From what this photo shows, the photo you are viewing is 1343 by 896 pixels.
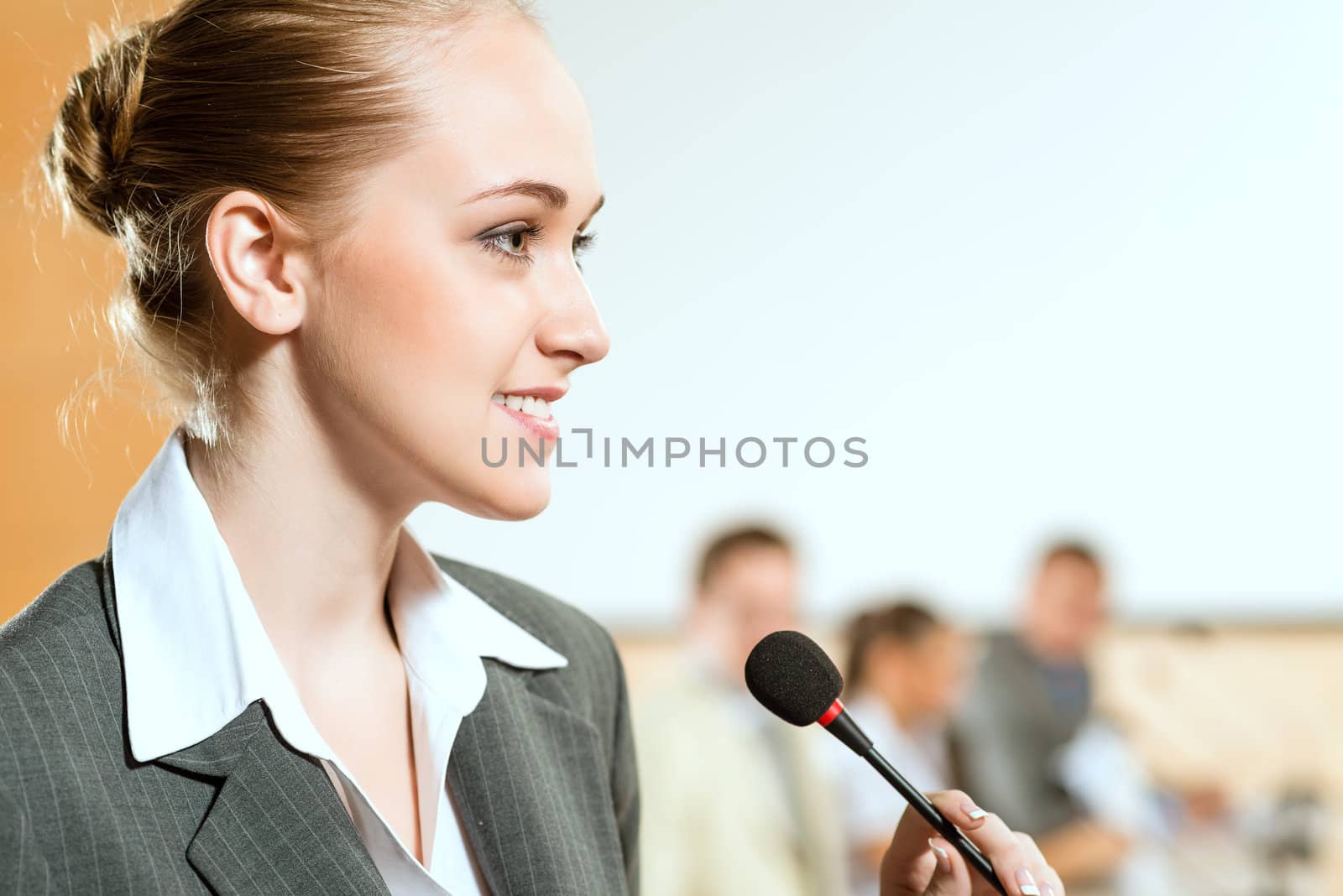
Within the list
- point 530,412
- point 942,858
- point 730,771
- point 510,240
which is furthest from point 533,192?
point 730,771

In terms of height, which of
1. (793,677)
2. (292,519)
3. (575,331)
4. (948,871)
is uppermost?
(575,331)

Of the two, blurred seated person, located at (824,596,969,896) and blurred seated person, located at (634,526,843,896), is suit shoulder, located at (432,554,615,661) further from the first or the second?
blurred seated person, located at (824,596,969,896)

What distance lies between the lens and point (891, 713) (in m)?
2.96

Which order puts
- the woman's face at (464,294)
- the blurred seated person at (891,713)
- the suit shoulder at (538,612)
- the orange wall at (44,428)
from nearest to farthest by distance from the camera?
the woman's face at (464,294) < the suit shoulder at (538,612) < the orange wall at (44,428) < the blurred seated person at (891,713)

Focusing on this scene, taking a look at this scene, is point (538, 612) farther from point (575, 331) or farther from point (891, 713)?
point (891, 713)

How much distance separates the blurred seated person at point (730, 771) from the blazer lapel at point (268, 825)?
74.5 inches

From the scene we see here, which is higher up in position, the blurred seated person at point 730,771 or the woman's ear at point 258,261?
the woman's ear at point 258,261

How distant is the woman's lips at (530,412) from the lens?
0.77m

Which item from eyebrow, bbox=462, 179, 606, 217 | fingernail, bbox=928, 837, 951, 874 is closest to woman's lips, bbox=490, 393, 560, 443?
eyebrow, bbox=462, 179, 606, 217

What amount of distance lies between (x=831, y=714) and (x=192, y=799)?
35 centimetres

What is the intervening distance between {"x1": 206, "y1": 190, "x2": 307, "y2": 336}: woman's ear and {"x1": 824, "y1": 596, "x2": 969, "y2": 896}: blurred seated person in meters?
2.15

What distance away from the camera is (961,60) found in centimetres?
381

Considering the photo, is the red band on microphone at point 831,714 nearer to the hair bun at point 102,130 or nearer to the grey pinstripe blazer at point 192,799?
the grey pinstripe blazer at point 192,799

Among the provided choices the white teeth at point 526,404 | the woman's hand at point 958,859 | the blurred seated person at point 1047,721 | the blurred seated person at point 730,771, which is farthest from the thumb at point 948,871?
the blurred seated person at point 1047,721
